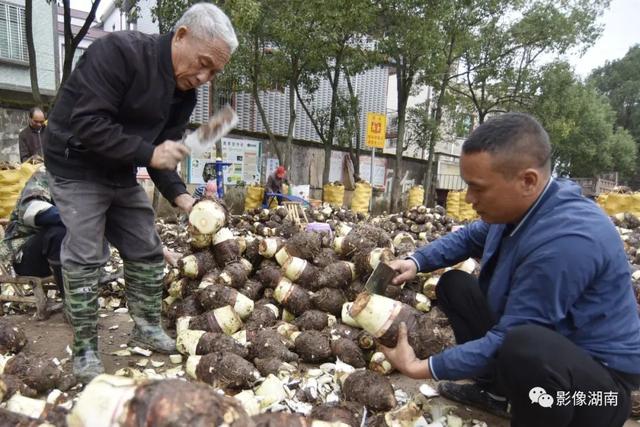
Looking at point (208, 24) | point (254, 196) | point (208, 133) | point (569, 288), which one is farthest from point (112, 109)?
point (254, 196)

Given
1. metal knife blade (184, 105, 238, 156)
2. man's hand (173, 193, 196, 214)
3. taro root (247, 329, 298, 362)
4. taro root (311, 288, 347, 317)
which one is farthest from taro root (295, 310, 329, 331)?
metal knife blade (184, 105, 238, 156)

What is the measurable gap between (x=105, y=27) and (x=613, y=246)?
29.2 meters

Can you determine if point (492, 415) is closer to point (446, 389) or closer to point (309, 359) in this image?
point (446, 389)

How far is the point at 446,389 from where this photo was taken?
8.50 feet

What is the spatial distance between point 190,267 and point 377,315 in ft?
6.43

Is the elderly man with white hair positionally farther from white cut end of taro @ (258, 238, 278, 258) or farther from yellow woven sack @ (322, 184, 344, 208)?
yellow woven sack @ (322, 184, 344, 208)

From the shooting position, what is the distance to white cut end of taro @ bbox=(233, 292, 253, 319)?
A: 3.21 m

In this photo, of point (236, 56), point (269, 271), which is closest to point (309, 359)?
point (269, 271)

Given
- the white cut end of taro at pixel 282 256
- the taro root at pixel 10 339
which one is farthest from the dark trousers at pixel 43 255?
the white cut end of taro at pixel 282 256

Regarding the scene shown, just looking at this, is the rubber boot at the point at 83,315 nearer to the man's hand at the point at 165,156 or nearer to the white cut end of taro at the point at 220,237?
the man's hand at the point at 165,156

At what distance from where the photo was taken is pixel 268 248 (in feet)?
12.8

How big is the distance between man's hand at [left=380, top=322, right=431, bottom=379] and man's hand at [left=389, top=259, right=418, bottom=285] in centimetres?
57

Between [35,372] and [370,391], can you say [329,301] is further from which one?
[35,372]

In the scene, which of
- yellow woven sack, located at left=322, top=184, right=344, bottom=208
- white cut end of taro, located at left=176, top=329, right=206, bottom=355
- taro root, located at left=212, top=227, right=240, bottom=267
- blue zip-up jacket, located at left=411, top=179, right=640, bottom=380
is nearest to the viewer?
blue zip-up jacket, located at left=411, top=179, right=640, bottom=380
